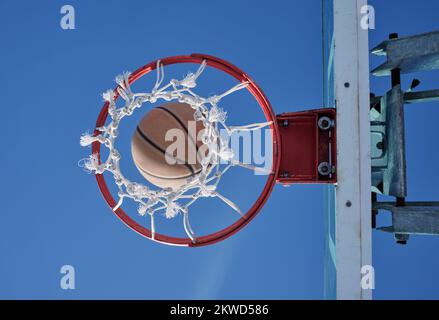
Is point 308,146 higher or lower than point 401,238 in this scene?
higher

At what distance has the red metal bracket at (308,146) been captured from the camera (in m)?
1.89

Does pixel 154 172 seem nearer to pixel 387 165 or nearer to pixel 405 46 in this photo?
pixel 387 165

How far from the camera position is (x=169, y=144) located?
1.96 m

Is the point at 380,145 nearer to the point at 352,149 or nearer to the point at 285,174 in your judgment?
the point at 352,149

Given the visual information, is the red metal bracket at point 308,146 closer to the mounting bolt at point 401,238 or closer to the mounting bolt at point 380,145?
the mounting bolt at point 380,145

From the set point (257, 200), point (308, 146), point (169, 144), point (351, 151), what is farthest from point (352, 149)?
point (169, 144)

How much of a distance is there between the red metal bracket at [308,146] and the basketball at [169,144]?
0.36 meters

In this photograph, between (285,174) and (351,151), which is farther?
(285,174)

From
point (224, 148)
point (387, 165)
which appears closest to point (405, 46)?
point (387, 165)

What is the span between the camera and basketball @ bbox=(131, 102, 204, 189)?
6.43 feet

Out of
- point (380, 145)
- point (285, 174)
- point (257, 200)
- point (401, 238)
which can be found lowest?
point (401, 238)

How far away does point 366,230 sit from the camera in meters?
1.65

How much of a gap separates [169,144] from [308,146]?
57cm

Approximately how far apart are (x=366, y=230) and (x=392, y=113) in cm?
51
